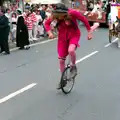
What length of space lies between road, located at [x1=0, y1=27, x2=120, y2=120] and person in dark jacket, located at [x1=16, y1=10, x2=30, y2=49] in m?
2.42

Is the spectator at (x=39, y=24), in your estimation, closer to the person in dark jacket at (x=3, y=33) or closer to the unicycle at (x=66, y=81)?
the person in dark jacket at (x=3, y=33)

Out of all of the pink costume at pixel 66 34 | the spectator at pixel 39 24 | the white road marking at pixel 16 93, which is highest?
the pink costume at pixel 66 34

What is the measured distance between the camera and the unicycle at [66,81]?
839 cm

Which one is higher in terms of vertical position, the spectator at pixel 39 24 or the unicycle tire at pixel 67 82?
the unicycle tire at pixel 67 82

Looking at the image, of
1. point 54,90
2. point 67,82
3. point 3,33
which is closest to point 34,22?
point 3,33

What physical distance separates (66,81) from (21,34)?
959 cm

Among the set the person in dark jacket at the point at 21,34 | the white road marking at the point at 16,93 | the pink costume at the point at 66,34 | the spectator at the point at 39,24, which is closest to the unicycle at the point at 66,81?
the pink costume at the point at 66,34

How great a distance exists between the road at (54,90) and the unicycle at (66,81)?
0.13 meters

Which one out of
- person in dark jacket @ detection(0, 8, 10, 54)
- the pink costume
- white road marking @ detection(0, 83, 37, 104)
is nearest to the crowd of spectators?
person in dark jacket @ detection(0, 8, 10, 54)

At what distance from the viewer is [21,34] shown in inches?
702

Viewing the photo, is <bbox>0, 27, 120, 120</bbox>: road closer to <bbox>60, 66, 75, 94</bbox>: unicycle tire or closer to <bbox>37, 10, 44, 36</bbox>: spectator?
<bbox>60, 66, 75, 94</bbox>: unicycle tire

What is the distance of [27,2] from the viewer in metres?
31.8

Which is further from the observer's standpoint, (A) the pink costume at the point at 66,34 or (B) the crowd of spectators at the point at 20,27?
(B) the crowd of spectators at the point at 20,27

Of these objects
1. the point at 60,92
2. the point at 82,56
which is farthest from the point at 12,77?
the point at 82,56
